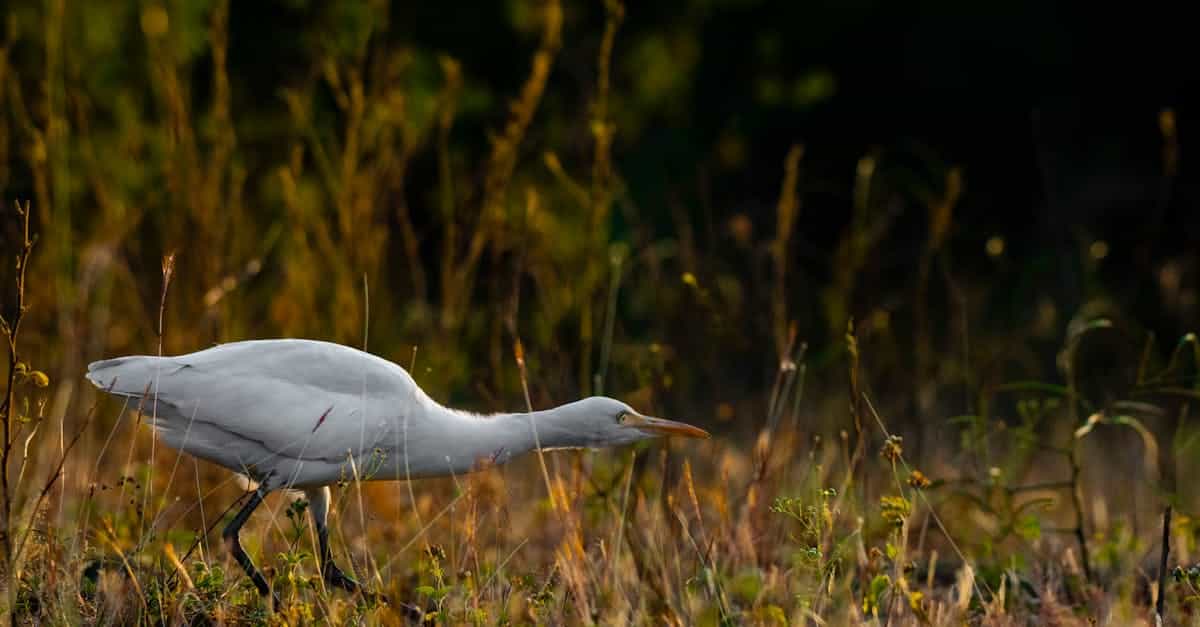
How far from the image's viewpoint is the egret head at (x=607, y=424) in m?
3.32

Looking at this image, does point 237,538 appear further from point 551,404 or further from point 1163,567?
point 1163,567

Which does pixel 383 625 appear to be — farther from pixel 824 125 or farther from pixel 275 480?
pixel 824 125

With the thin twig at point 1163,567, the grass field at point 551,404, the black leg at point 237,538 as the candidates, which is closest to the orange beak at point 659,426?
the grass field at point 551,404

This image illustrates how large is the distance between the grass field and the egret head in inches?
7.4

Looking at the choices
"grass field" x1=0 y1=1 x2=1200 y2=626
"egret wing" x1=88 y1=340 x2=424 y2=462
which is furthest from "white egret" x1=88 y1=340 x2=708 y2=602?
"grass field" x1=0 y1=1 x2=1200 y2=626

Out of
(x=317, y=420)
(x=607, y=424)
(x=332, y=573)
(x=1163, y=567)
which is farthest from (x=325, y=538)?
(x=1163, y=567)

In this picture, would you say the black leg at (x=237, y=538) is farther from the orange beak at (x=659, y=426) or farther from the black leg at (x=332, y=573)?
the orange beak at (x=659, y=426)

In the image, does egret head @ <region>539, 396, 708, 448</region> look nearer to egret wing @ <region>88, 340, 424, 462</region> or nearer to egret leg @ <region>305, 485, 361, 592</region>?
egret wing @ <region>88, 340, 424, 462</region>

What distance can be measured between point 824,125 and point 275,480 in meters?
6.99

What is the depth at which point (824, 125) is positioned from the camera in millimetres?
9773

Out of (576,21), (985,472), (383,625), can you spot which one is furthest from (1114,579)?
(576,21)

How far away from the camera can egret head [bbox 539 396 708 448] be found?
3322 millimetres

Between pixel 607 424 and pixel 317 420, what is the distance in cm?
63

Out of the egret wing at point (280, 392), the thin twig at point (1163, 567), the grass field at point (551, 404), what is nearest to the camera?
the thin twig at point (1163, 567)
